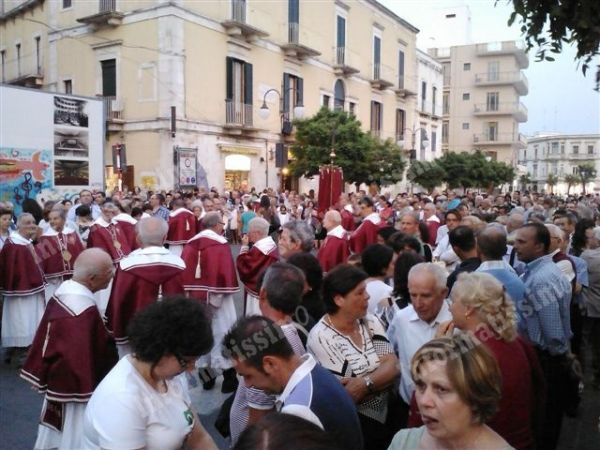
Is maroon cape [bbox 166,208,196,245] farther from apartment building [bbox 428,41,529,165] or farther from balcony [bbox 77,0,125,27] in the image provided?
apartment building [bbox 428,41,529,165]

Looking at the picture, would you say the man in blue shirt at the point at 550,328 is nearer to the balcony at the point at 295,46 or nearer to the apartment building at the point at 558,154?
the balcony at the point at 295,46

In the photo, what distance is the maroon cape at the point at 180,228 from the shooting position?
10.8 metres

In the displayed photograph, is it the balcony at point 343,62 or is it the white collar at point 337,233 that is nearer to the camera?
the white collar at point 337,233

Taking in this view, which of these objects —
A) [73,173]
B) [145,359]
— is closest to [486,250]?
[145,359]

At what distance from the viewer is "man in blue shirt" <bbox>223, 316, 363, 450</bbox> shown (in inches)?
84.6

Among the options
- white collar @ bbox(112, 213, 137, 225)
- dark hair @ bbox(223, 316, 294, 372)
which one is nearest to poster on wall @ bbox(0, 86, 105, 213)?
white collar @ bbox(112, 213, 137, 225)

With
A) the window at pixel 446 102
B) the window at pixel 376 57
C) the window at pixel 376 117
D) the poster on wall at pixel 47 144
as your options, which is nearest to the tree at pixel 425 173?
the window at pixel 376 117

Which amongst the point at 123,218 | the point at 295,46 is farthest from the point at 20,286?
the point at 295,46

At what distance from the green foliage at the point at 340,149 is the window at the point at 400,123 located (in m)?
14.3

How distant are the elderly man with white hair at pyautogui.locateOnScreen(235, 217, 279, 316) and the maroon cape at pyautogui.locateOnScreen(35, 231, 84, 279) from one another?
8.86 ft

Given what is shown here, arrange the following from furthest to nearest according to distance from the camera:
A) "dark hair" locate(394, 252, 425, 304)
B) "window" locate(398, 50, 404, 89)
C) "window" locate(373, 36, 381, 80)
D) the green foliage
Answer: "window" locate(398, 50, 404, 89) → "window" locate(373, 36, 381, 80) → the green foliage → "dark hair" locate(394, 252, 425, 304)

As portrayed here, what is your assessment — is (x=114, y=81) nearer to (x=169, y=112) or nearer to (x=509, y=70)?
(x=169, y=112)

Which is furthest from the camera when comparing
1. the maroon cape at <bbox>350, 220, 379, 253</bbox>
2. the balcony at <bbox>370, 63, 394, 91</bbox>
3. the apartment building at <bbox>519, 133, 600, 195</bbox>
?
the apartment building at <bbox>519, 133, 600, 195</bbox>

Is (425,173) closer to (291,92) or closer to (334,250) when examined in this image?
(291,92)
